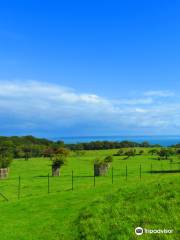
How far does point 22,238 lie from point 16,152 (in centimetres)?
8788

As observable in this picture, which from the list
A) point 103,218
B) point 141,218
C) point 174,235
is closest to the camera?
point 174,235

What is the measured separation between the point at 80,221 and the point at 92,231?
2068 millimetres

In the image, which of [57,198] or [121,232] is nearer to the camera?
[121,232]

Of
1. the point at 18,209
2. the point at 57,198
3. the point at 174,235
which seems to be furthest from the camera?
the point at 57,198

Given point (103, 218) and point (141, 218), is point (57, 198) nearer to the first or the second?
point (103, 218)

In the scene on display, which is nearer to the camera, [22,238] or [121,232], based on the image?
[121,232]

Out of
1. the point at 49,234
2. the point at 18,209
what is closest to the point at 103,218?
the point at 49,234

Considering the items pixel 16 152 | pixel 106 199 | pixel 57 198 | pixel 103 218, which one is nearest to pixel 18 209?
pixel 57 198

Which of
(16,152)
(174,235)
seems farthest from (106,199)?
(16,152)

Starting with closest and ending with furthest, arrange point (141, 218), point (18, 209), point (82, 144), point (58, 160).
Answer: point (141, 218), point (18, 209), point (58, 160), point (82, 144)

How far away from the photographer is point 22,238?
14.6m

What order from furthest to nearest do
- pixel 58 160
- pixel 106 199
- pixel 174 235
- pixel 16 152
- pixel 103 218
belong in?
pixel 16 152 → pixel 58 160 → pixel 106 199 → pixel 103 218 → pixel 174 235

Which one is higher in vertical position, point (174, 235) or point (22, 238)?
point (174, 235)

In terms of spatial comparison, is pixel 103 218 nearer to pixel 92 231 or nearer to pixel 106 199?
pixel 92 231
